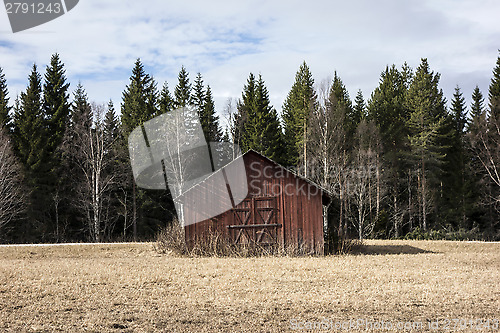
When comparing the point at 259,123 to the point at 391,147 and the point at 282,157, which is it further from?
the point at 391,147

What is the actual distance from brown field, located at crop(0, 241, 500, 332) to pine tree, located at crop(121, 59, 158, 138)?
1000 inches

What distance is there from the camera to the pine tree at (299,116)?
42.2 m

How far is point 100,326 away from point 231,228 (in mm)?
14562

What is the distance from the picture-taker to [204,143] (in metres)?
43.9

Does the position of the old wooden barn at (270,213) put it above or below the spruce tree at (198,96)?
below

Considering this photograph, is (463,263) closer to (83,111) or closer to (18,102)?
(83,111)

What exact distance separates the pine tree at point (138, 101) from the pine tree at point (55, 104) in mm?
5191

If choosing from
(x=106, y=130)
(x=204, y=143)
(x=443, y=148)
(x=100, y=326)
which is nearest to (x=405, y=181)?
(x=443, y=148)

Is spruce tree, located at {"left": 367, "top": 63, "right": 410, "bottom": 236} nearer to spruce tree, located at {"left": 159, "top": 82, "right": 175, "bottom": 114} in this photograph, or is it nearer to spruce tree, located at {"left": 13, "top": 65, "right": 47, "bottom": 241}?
spruce tree, located at {"left": 159, "top": 82, "right": 175, "bottom": 114}

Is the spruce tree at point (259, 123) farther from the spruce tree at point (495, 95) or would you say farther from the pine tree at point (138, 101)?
the spruce tree at point (495, 95)

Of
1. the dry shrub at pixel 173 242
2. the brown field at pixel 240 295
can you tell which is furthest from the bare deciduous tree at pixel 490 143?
the dry shrub at pixel 173 242

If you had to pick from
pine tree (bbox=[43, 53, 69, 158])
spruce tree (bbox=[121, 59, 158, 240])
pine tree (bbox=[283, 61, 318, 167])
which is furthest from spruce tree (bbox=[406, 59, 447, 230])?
pine tree (bbox=[43, 53, 69, 158])

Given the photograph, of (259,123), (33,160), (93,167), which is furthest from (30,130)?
(259,123)

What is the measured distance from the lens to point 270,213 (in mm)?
23609
